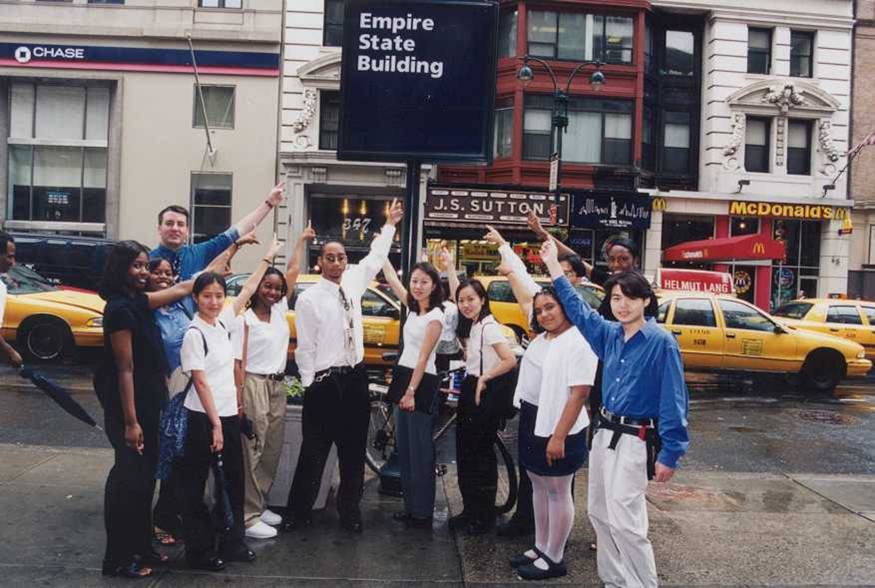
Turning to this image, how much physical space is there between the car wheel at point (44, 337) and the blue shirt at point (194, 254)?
855 cm

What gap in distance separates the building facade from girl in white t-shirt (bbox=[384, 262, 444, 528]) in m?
18.3

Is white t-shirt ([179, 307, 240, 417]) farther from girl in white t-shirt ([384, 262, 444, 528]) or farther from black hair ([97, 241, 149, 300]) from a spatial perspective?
girl in white t-shirt ([384, 262, 444, 528])

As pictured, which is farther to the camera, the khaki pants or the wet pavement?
the khaki pants

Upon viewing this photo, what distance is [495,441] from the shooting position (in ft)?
19.7

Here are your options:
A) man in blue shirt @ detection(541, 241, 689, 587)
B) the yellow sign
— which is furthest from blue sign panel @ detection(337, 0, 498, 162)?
the yellow sign

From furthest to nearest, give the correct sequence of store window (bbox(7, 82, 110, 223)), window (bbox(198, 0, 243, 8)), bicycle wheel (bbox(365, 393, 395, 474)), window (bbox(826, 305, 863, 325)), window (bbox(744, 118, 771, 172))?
window (bbox(744, 118, 771, 172)), store window (bbox(7, 82, 110, 223)), window (bbox(198, 0, 243, 8)), window (bbox(826, 305, 863, 325)), bicycle wheel (bbox(365, 393, 395, 474))

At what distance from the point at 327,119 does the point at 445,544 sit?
20056mm

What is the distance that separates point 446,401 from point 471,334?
1389 millimetres

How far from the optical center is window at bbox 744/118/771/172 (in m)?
25.4

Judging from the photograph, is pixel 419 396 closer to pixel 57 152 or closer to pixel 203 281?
pixel 203 281

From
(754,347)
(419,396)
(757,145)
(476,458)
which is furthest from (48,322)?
(757,145)

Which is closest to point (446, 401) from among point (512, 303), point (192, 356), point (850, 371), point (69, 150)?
point (192, 356)

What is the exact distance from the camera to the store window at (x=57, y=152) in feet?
79.0

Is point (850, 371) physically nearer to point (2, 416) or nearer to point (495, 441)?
point (495, 441)
